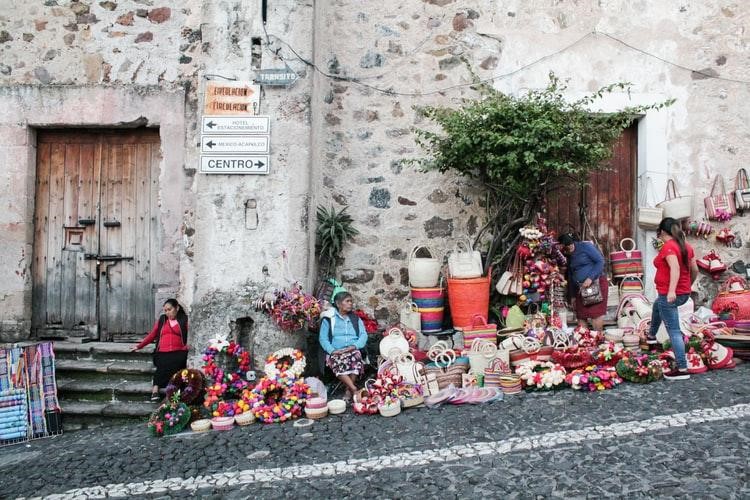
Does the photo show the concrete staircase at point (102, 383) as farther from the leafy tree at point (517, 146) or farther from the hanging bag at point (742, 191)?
the hanging bag at point (742, 191)

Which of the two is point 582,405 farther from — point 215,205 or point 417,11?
point 417,11

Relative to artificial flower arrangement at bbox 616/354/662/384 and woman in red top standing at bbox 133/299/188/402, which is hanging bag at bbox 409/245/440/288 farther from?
woman in red top standing at bbox 133/299/188/402

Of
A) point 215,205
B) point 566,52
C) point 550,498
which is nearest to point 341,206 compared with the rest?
point 215,205

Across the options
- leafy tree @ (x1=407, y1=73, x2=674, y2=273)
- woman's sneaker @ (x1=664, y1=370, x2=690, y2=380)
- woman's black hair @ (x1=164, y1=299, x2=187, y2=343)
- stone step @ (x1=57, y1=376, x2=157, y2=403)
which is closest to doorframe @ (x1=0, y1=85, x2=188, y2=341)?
woman's black hair @ (x1=164, y1=299, x2=187, y2=343)

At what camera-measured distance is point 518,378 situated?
4.70 metres

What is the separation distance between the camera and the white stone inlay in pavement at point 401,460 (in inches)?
130

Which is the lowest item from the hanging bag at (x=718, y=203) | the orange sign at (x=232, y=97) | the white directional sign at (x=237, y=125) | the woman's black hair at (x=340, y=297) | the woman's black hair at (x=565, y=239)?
the woman's black hair at (x=340, y=297)

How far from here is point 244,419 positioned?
443 centimetres

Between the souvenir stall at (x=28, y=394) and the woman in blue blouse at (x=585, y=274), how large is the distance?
201 inches

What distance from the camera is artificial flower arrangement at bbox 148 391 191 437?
4.33m

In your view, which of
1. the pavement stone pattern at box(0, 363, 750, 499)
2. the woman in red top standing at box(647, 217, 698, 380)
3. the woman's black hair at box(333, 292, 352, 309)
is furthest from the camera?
the woman's black hair at box(333, 292, 352, 309)

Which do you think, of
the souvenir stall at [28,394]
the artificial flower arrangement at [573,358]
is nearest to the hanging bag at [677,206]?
the artificial flower arrangement at [573,358]

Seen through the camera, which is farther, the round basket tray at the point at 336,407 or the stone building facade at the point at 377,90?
the stone building facade at the point at 377,90

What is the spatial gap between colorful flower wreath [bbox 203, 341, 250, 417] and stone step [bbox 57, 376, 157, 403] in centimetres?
64
